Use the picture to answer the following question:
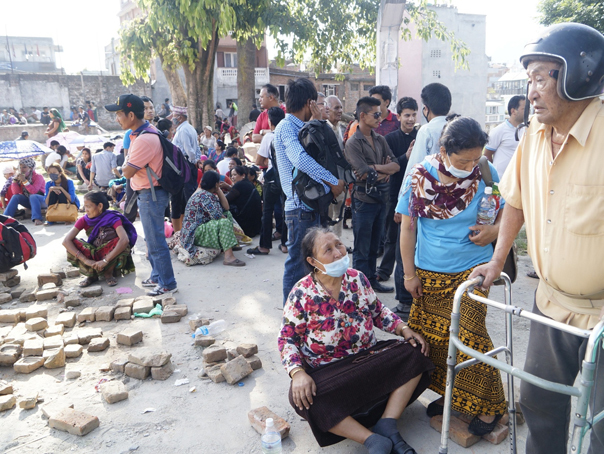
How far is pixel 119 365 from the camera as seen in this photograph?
145 inches

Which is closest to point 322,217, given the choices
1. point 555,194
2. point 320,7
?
point 555,194

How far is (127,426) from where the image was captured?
120 inches

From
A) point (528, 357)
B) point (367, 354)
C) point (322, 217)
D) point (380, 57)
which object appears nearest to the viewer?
point (528, 357)

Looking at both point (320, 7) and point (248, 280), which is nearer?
point (248, 280)

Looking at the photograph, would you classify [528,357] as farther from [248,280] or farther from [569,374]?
[248,280]

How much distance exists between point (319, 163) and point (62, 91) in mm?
34116

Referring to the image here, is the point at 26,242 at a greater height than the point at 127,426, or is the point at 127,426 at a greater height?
the point at 26,242

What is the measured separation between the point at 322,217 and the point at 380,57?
5587 mm

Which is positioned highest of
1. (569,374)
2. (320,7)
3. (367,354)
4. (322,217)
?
(320,7)

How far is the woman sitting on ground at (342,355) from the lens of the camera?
8.57 feet

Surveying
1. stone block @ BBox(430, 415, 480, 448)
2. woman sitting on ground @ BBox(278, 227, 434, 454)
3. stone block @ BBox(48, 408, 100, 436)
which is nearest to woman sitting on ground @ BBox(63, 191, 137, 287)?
stone block @ BBox(48, 408, 100, 436)

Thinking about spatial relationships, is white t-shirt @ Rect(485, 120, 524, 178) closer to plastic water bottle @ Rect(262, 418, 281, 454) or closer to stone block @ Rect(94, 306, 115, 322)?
plastic water bottle @ Rect(262, 418, 281, 454)

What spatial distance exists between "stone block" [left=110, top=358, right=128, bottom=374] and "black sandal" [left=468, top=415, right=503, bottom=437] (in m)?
2.54

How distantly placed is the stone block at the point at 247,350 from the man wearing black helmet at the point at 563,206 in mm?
2088
